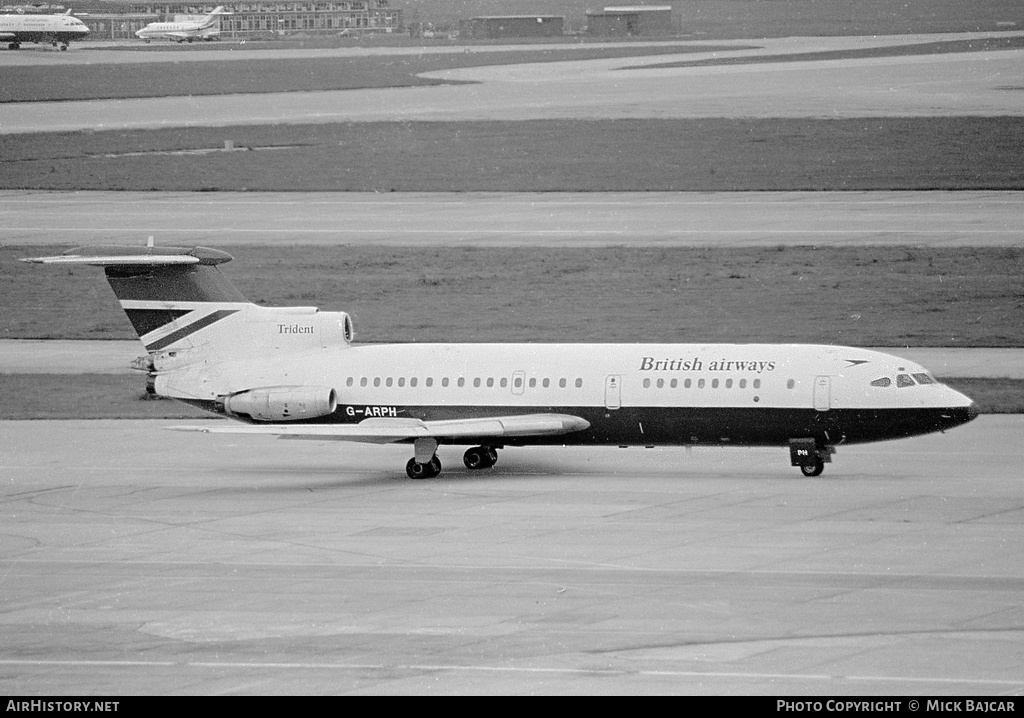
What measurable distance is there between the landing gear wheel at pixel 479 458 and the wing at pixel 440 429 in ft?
4.05

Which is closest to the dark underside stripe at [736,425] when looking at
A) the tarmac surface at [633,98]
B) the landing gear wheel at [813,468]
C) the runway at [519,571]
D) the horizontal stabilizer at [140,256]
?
the landing gear wheel at [813,468]

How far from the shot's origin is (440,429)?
40.3 meters

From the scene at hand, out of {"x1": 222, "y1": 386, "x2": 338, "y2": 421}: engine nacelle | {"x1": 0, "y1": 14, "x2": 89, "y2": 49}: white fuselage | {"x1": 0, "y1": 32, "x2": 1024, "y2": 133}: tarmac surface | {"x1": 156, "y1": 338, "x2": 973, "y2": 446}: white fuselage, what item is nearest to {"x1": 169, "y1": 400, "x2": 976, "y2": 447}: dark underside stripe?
{"x1": 156, "y1": 338, "x2": 973, "y2": 446}: white fuselage

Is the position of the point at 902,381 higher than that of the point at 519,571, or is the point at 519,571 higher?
the point at 902,381

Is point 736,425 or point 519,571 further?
point 736,425

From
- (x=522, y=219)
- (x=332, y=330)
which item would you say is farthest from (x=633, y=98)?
(x=332, y=330)

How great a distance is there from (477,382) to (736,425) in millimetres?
6498

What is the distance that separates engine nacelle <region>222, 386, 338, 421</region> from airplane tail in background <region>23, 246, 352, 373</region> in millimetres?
1487

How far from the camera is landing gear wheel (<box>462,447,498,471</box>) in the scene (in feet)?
137

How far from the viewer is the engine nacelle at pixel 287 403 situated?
135 feet

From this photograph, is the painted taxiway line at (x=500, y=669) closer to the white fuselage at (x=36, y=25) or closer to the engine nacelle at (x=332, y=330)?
the engine nacelle at (x=332, y=330)

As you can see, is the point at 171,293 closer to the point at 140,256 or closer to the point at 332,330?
the point at 140,256
